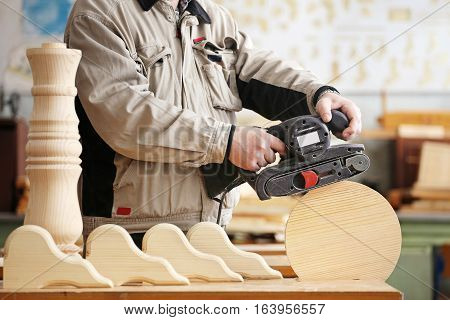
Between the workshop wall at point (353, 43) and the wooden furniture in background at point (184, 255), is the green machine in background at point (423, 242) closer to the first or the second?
the workshop wall at point (353, 43)

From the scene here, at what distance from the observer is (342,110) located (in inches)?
54.3

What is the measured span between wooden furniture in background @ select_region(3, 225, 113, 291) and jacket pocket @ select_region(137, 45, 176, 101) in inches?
16.0

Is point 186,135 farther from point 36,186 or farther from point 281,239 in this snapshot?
point 281,239

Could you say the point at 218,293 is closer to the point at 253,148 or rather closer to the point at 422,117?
the point at 253,148

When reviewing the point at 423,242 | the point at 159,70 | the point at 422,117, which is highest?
the point at 159,70

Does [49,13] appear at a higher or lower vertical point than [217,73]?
lower

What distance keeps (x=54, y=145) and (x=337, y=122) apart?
0.49m

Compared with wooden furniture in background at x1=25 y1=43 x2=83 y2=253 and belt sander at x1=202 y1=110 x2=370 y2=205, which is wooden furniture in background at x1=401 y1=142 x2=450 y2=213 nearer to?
belt sander at x1=202 y1=110 x2=370 y2=205

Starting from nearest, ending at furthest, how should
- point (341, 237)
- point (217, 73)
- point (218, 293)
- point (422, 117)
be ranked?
1. point (218, 293)
2. point (341, 237)
3. point (217, 73)
4. point (422, 117)

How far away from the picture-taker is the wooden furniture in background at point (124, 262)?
120cm

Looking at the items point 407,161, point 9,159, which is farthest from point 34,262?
point 407,161

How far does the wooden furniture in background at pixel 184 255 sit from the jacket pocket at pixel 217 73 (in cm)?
42

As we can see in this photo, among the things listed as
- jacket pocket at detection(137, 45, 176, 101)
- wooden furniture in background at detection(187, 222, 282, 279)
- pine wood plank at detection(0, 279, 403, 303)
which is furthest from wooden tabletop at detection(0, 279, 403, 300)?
jacket pocket at detection(137, 45, 176, 101)
